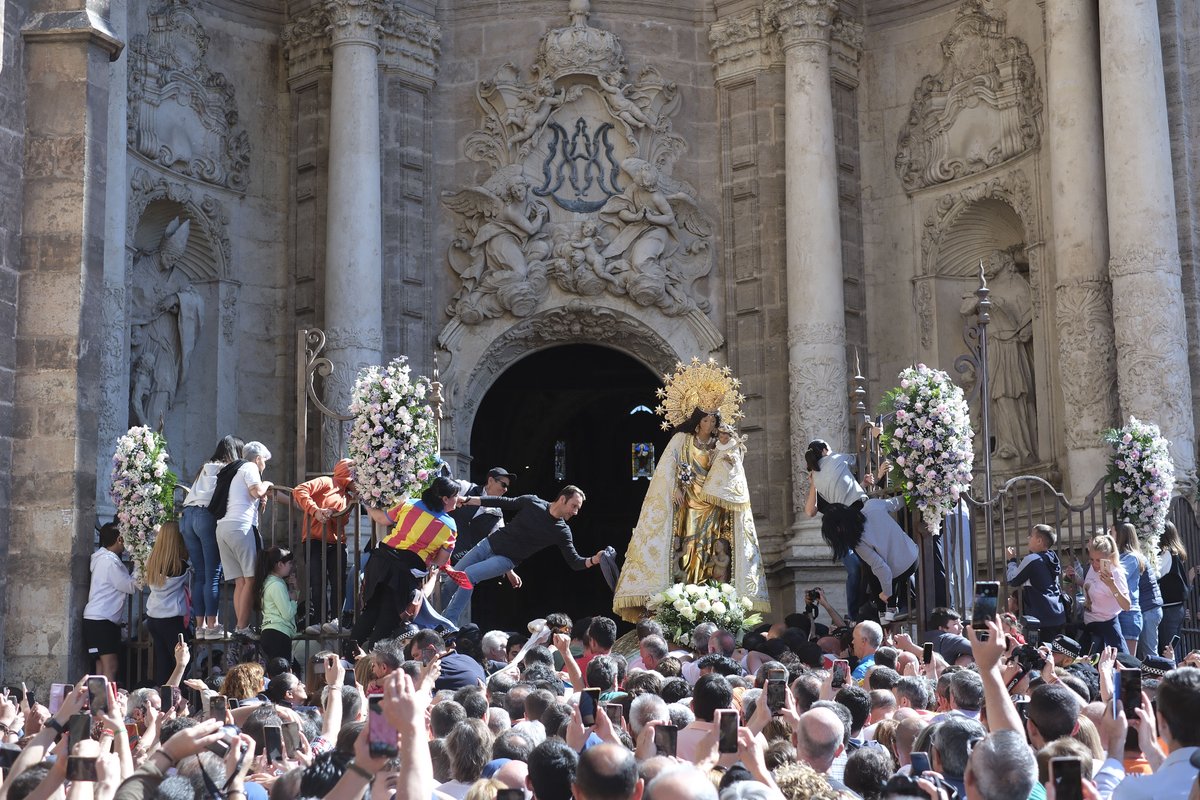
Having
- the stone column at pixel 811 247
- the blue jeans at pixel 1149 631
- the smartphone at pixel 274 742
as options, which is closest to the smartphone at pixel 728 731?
the smartphone at pixel 274 742

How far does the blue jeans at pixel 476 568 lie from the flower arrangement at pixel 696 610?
4.34 feet

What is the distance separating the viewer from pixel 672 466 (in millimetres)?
14242

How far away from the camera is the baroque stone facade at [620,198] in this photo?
18.4 m

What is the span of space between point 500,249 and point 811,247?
368cm

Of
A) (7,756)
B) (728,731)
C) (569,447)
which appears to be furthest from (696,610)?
(569,447)

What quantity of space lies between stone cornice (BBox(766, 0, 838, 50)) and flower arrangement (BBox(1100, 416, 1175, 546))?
689cm

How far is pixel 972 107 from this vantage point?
19.2 m

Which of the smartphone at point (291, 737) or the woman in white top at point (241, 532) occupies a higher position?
the woman in white top at point (241, 532)

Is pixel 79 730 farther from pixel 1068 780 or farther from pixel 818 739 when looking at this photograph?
pixel 1068 780

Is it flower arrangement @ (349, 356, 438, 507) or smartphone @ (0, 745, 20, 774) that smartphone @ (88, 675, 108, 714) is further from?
flower arrangement @ (349, 356, 438, 507)

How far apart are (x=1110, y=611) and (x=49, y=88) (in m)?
8.88

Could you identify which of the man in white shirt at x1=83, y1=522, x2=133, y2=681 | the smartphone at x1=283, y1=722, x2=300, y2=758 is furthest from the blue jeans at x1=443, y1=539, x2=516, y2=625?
the smartphone at x1=283, y1=722, x2=300, y2=758

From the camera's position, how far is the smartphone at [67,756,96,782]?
422 cm

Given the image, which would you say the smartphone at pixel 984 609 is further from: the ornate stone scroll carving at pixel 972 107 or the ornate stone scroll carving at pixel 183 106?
the ornate stone scroll carving at pixel 183 106
